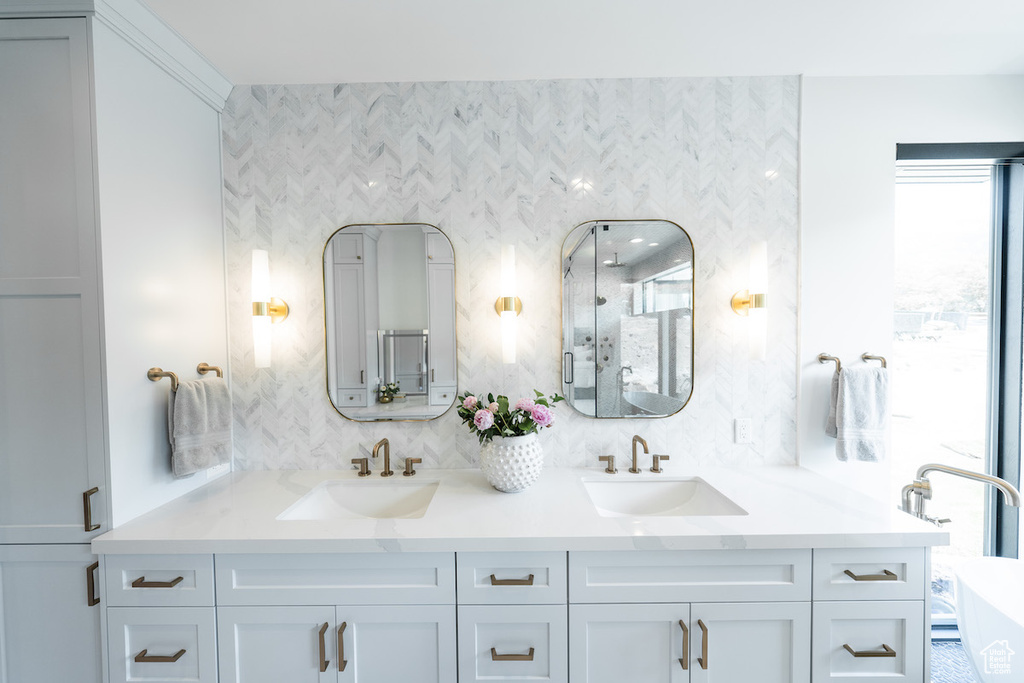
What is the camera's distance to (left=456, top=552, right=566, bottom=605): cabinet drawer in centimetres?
129

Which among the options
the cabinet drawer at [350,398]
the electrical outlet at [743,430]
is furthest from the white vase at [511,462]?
the electrical outlet at [743,430]

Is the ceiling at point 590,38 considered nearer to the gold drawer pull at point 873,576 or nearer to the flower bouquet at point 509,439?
the flower bouquet at point 509,439

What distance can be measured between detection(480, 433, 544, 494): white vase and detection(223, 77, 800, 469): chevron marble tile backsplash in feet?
0.95

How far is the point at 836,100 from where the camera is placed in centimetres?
184

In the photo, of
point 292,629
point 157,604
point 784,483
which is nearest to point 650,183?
point 784,483

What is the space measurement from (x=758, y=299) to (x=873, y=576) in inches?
38.5

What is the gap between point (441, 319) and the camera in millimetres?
1865

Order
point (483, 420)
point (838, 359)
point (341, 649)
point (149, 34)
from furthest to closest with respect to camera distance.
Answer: point (838, 359) → point (483, 420) → point (149, 34) → point (341, 649)

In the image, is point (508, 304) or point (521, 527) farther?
point (508, 304)

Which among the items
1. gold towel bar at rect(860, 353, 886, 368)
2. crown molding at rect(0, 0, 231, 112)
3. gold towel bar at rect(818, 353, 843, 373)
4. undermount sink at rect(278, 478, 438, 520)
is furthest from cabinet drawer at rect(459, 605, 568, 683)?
crown molding at rect(0, 0, 231, 112)

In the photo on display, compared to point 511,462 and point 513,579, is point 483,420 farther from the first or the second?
point 513,579

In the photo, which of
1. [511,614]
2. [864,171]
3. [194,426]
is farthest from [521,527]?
[864,171]

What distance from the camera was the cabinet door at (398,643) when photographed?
1.30 m

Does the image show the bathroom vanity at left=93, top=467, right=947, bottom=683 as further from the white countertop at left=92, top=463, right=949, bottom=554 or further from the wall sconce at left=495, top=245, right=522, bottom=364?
the wall sconce at left=495, top=245, right=522, bottom=364
